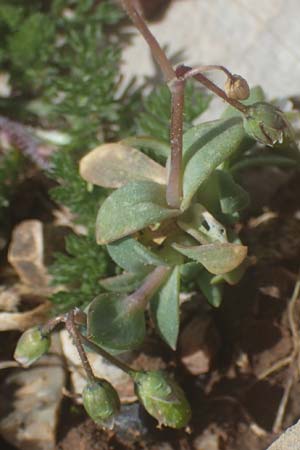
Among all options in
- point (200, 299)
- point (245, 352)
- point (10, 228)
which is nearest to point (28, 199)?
point (10, 228)

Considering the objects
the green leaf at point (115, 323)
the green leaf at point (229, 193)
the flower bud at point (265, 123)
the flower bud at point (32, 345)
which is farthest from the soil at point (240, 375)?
the flower bud at point (265, 123)

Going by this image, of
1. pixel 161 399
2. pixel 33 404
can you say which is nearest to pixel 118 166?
pixel 161 399

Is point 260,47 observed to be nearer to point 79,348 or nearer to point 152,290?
point 152,290

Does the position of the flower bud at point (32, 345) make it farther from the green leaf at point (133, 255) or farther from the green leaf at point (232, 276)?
the green leaf at point (232, 276)

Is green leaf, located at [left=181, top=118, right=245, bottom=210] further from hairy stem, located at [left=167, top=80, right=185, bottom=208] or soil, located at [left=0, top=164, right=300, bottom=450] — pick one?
soil, located at [left=0, top=164, right=300, bottom=450]

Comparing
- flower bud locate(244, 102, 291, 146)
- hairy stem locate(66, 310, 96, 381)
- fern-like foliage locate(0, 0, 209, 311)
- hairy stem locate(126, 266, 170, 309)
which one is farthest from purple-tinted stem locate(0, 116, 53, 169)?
flower bud locate(244, 102, 291, 146)

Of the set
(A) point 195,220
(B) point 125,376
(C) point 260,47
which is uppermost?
(C) point 260,47
